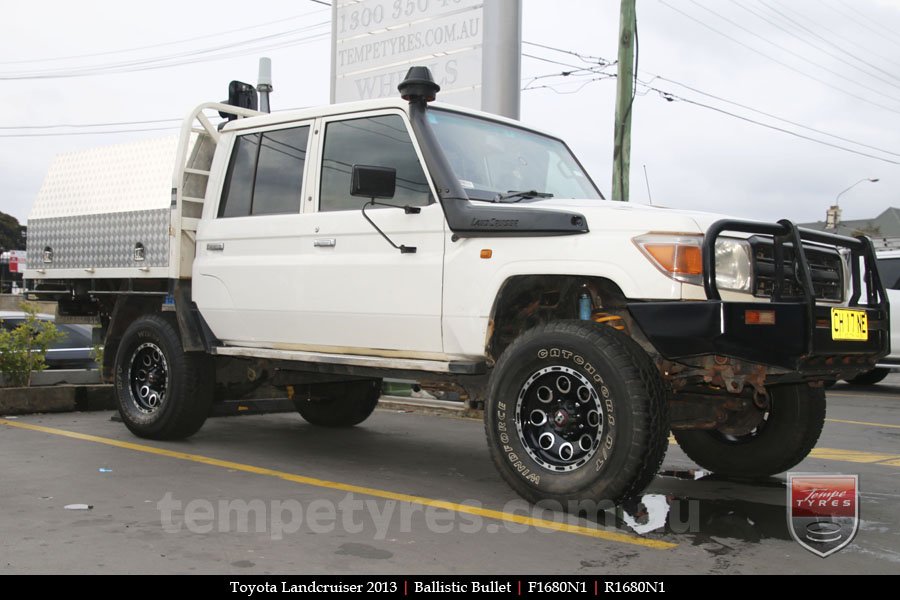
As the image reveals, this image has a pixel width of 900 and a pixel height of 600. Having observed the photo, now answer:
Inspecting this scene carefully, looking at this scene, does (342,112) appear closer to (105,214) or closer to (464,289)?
(464,289)

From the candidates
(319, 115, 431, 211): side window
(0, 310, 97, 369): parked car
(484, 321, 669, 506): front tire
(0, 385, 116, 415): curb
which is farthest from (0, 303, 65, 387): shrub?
(484, 321, 669, 506): front tire

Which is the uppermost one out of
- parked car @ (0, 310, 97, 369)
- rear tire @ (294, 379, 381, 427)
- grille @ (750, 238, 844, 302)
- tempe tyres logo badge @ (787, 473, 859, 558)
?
grille @ (750, 238, 844, 302)

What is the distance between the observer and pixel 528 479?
4730mm

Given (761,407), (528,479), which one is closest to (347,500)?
(528,479)

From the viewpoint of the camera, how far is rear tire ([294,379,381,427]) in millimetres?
7770

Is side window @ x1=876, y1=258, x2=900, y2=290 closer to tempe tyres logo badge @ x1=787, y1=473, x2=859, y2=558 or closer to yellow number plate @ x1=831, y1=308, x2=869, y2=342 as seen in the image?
tempe tyres logo badge @ x1=787, y1=473, x2=859, y2=558

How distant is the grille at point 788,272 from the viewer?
4613mm

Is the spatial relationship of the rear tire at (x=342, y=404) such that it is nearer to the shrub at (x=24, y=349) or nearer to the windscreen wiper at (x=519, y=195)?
the windscreen wiper at (x=519, y=195)

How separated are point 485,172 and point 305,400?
2.94 meters

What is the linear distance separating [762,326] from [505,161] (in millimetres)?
2094

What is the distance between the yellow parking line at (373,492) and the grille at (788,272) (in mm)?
1396

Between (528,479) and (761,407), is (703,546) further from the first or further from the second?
(761,407)

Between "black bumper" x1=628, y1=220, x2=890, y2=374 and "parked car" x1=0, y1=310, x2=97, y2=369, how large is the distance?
8131mm

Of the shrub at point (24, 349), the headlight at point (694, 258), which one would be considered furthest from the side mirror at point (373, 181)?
the shrub at point (24, 349)
